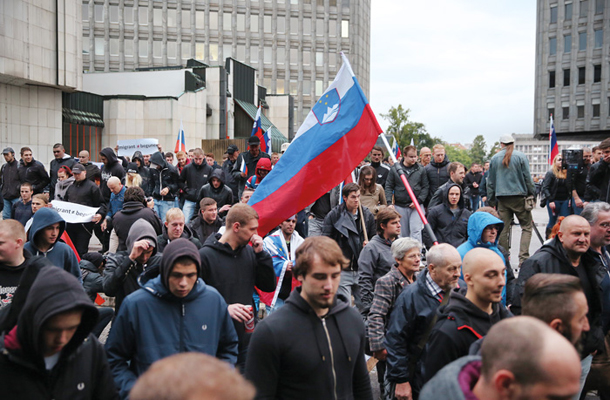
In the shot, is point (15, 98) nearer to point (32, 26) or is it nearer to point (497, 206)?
point (32, 26)

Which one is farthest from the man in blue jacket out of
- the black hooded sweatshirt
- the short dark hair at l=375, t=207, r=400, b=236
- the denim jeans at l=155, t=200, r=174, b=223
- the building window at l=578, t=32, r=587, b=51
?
the building window at l=578, t=32, r=587, b=51

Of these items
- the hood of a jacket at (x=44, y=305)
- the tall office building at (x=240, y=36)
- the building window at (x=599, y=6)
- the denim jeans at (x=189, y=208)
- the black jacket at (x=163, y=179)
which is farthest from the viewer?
the tall office building at (x=240, y=36)

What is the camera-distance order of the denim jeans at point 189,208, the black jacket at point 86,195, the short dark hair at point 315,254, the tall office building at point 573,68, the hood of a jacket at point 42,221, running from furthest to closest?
the tall office building at point 573,68 < the denim jeans at point 189,208 < the black jacket at point 86,195 < the hood of a jacket at point 42,221 < the short dark hair at point 315,254

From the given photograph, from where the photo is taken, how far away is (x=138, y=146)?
745 inches

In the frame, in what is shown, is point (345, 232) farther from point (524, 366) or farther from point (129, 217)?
point (524, 366)

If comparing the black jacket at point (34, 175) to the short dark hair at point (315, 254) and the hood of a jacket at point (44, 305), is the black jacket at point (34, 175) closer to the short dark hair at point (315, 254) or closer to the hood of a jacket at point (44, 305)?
the hood of a jacket at point (44, 305)

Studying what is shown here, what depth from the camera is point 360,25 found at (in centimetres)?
7700

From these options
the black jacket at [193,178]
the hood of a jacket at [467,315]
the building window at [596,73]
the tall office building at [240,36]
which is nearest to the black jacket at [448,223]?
the hood of a jacket at [467,315]

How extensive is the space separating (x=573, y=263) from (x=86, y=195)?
8.48 meters

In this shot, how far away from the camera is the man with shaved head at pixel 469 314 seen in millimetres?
3391

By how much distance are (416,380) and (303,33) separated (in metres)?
74.5

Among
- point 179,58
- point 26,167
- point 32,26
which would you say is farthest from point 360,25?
point 26,167

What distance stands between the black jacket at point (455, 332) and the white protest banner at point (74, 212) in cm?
764

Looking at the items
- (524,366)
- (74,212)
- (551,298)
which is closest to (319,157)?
(551,298)
